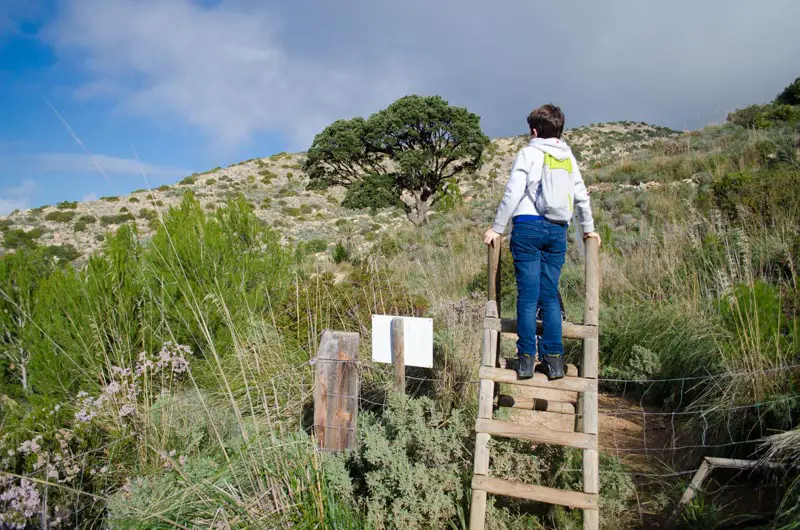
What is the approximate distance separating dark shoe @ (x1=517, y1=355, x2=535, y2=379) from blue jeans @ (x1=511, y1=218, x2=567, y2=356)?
0.04 metres

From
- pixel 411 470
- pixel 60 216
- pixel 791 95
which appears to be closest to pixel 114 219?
pixel 60 216

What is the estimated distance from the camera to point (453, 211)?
16.1m

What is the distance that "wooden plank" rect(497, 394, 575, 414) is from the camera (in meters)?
2.88

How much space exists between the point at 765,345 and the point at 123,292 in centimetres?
539

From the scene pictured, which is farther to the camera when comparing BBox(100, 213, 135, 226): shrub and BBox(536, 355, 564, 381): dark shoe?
BBox(100, 213, 135, 226): shrub

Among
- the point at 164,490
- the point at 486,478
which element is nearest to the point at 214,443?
the point at 164,490

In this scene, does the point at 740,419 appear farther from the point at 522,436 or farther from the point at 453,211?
the point at 453,211

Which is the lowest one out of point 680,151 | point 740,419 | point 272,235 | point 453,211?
point 740,419

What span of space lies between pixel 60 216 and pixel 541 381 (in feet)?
101

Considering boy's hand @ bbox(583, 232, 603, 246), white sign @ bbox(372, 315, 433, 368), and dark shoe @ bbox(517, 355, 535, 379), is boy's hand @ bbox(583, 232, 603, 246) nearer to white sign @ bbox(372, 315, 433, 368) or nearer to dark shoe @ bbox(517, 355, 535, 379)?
dark shoe @ bbox(517, 355, 535, 379)

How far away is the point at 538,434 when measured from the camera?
241 centimetres

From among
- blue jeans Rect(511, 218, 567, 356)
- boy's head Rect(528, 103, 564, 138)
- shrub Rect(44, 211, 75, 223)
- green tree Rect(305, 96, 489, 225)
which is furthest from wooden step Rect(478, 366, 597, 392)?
shrub Rect(44, 211, 75, 223)

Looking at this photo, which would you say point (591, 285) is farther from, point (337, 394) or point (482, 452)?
point (337, 394)

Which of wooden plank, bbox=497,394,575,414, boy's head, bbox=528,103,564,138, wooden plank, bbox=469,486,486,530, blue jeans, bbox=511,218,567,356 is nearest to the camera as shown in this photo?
wooden plank, bbox=469,486,486,530
